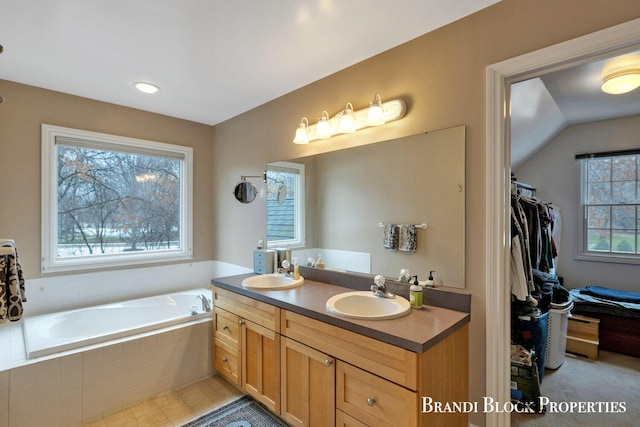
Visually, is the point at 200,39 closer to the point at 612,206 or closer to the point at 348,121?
the point at 348,121

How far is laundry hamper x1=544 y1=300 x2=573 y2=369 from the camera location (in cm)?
248

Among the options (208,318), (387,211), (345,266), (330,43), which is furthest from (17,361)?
(330,43)

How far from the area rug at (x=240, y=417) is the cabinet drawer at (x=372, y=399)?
806 millimetres

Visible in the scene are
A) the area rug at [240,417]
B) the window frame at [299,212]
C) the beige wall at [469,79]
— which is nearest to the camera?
the beige wall at [469,79]

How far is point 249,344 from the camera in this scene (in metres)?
2.11

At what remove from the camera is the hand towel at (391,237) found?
196 centimetres

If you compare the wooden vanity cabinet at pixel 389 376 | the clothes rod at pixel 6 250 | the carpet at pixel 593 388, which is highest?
the clothes rod at pixel 6 250

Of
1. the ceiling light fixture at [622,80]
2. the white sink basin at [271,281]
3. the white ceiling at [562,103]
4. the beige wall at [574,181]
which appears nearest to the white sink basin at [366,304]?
the white sink basin at [271,281]

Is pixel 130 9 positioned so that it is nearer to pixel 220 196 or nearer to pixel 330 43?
pixel 330 43

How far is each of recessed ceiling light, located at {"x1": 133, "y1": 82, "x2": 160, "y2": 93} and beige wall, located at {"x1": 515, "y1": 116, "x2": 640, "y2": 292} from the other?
172 inches

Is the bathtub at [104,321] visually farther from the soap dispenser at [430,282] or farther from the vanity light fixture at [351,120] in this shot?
the soap dispenser at [430,282]

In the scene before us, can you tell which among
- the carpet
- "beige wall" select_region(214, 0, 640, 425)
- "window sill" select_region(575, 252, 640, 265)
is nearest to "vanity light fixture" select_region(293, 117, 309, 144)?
"beige wall" select_region(214, 0, 640, 425)

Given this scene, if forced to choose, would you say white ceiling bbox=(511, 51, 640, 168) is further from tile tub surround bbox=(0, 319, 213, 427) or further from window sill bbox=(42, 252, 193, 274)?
window sill bbox=(42, 252, 193, 274)

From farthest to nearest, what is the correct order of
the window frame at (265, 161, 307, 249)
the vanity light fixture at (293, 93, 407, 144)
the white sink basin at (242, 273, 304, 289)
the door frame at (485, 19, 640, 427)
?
the window frame at (265, 161, 307, 249)
the white sink basin at (242, 273, 304, 289)
the vanity light fixture at (293, 93, 407, 144)
the door frame at (485, 19, 640, 427)
